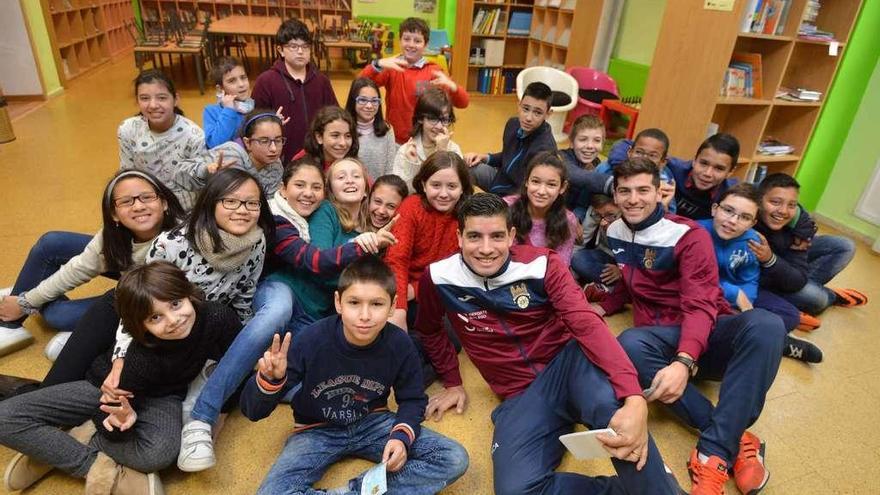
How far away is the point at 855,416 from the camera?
6.48ft

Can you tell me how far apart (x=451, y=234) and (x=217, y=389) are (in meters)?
1.06

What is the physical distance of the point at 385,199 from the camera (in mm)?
2119

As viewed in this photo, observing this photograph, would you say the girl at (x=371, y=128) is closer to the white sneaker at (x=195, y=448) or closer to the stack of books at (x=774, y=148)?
the white sneaker at (x=195, y=448)

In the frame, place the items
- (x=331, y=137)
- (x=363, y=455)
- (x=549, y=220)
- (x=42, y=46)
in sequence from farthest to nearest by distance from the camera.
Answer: (x=42, y=46) → (x=331, y=137) → (x=549, y=220) → (x=363, y=455)

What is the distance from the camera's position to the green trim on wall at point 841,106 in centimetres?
338

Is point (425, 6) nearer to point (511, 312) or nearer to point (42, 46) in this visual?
point (42, 46)

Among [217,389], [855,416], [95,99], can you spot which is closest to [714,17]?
[855,416]

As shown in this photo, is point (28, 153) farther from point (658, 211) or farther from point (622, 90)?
point (622, 90)

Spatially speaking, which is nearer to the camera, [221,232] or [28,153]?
[221,232]

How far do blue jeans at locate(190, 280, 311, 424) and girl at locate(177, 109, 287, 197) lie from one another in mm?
617

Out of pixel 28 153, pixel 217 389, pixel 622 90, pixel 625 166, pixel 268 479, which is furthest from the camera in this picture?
pixel 622 90

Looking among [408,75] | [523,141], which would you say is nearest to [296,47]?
[408,75]

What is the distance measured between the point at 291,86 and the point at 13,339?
1844 mm

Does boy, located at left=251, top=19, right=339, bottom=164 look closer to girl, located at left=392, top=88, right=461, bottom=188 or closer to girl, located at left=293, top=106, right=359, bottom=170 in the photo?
girl, located at left=293, top=106, right=359, bottom=170
